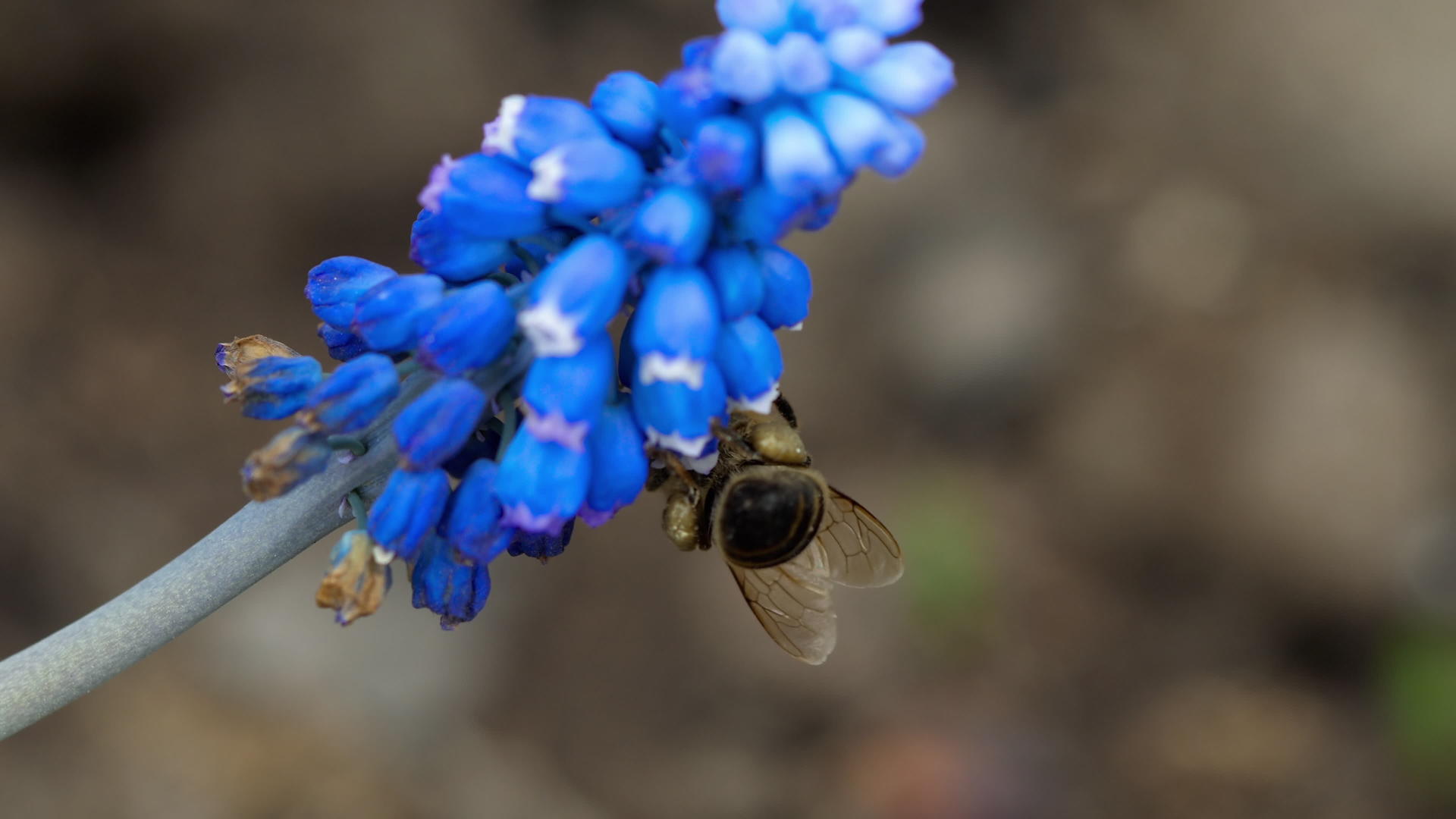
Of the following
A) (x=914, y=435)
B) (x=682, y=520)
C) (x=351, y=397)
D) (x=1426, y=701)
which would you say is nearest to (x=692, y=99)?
(x=351, y=397)

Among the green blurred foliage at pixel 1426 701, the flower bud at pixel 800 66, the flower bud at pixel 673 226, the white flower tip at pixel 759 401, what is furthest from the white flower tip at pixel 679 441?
the green blurred foliage at pixel 1426 701

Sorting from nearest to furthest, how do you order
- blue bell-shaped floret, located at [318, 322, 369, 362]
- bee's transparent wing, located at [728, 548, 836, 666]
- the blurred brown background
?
blue bell-shaped floret, located at [318, 322, 369, 362]
bee's transparent wing, located at [728, 548, 836, 666]
the blurred brown background

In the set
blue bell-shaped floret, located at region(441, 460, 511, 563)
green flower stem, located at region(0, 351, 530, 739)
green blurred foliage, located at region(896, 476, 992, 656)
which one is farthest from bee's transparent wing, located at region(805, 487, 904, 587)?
green blurred foliage, located at region(896, 476, 992, 656)

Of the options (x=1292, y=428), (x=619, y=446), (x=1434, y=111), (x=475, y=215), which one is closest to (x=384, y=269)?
(x=475, y=215)

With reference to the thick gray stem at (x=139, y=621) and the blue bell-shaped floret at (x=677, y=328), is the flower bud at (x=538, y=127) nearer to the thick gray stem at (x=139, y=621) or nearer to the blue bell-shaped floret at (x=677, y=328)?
the blue bell-shaped floret at (x=677, y=328)

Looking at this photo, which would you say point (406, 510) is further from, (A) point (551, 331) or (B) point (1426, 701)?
(B) point (1426, 701)

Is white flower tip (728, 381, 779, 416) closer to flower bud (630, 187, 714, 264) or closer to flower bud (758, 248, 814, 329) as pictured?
flower bud (758, 248, 814, 329)
